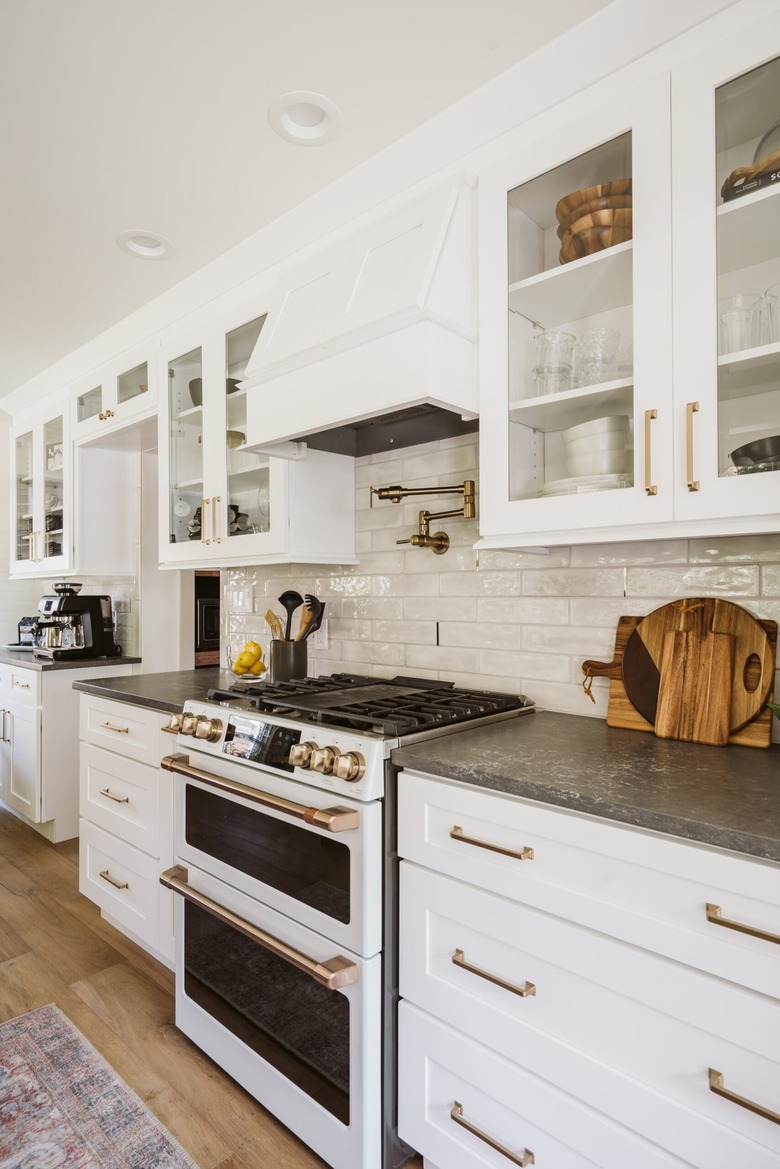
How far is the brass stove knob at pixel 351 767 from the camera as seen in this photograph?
1368mm

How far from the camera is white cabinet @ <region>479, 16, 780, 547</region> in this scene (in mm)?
1252

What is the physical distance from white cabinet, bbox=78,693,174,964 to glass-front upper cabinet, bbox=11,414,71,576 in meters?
1.66

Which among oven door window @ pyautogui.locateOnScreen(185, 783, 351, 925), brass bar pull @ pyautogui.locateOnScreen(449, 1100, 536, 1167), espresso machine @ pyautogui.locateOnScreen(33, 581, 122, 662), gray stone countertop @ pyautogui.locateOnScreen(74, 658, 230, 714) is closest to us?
brass bar pull @ pyautogui.locateOnScreen(449, 1100, 536, 1167)

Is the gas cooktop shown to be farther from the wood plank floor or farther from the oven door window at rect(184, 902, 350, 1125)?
the wood plank floor

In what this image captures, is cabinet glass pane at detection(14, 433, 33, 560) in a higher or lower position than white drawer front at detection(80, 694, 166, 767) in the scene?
higher

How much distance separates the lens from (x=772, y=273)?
4.07ft

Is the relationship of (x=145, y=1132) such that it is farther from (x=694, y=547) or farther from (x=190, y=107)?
(x=190, y=107)

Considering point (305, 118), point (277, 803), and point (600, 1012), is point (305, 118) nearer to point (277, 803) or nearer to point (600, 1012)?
point (277, 803)

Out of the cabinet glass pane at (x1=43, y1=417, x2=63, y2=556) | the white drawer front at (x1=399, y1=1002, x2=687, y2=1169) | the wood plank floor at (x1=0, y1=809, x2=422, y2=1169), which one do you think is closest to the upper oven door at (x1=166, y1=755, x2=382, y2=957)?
the white drawer front at (x1=399, y1=1002, x2=687, y2=1169)

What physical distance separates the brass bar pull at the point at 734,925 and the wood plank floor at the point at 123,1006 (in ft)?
3.56

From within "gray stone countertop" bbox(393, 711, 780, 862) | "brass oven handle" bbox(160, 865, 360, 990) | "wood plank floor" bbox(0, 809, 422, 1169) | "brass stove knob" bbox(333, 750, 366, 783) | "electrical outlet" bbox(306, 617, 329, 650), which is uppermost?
"electrical outlet" bbox(306, 617, 329, 650)

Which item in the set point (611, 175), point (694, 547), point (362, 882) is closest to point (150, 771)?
point (362, 882)

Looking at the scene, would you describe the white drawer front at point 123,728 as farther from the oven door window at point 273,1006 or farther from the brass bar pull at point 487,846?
the brass bar pull at point 487,846

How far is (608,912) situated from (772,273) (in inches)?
47.0
